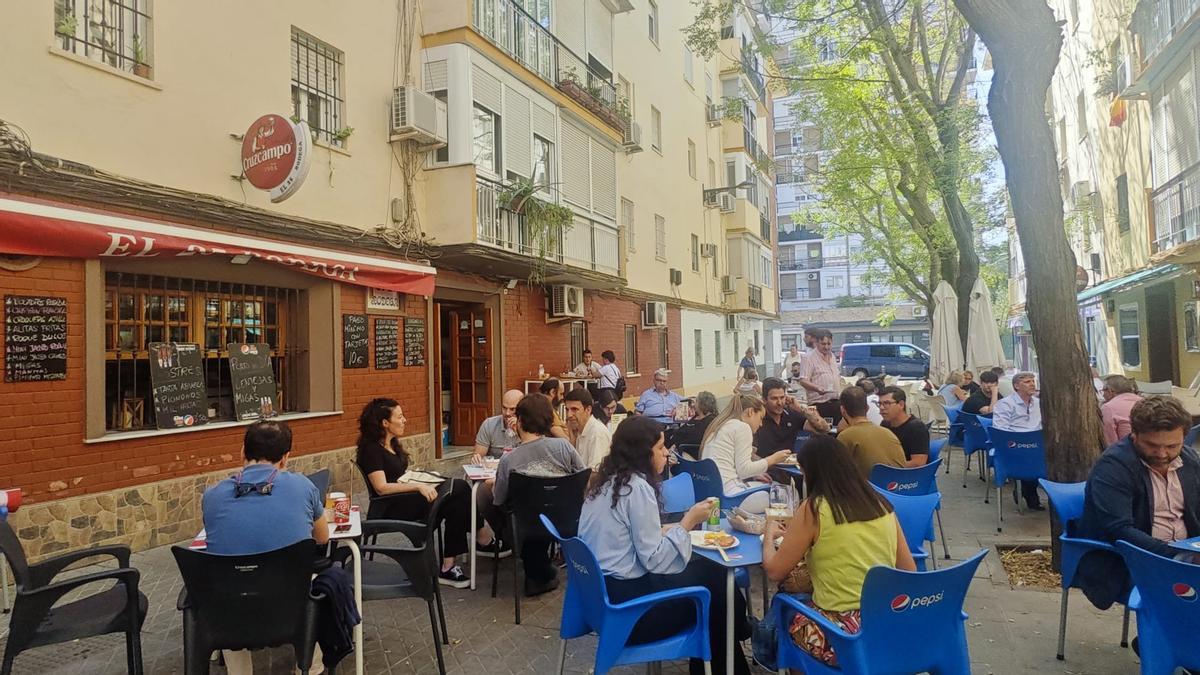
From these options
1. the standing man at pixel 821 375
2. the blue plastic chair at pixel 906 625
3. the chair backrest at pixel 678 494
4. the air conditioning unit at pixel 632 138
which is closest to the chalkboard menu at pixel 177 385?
the chair backrest at pixel 678 494

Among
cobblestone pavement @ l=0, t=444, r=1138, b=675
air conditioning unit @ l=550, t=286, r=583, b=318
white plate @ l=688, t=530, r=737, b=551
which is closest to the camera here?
white plate @ l=688, t=530, r=737, b=551

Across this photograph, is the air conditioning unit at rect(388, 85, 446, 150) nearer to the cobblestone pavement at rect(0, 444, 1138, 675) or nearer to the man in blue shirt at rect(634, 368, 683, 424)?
the man in blue shirt at rect(634, 368, 683, 424)

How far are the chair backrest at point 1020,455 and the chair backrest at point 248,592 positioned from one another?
639 centimetres

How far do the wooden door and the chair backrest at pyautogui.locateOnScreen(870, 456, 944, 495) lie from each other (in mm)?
8079

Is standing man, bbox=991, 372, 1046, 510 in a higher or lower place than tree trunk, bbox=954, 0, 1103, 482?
lower

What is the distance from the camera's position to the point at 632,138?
16.9 metres

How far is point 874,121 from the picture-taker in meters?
16.0

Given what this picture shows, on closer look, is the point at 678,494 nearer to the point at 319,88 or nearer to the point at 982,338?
the point at 319,88

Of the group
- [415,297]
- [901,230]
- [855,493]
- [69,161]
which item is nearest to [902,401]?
[855,493]

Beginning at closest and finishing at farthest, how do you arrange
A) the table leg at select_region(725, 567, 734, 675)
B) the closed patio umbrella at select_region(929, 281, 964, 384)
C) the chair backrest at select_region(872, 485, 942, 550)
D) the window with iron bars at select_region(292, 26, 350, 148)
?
the table leg at select_region(725, 567, 734, 675), the chair backrest at select_region(872, 485, 942, 550), the window with iron bars at select_region(292, 26, 350, 148), the closed patio umbrella at select_region(929, 281, 964, 384)

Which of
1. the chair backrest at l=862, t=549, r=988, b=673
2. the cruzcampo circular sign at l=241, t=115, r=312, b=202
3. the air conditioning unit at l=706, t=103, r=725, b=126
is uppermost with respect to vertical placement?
the air conditioning unit at l=706, t=103, r=725, b=126

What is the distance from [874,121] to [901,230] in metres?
10.1

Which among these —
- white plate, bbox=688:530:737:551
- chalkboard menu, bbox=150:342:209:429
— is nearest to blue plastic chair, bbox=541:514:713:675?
white plate, bbox=688:530:737:551

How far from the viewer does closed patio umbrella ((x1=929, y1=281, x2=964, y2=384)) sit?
42.2 ft
